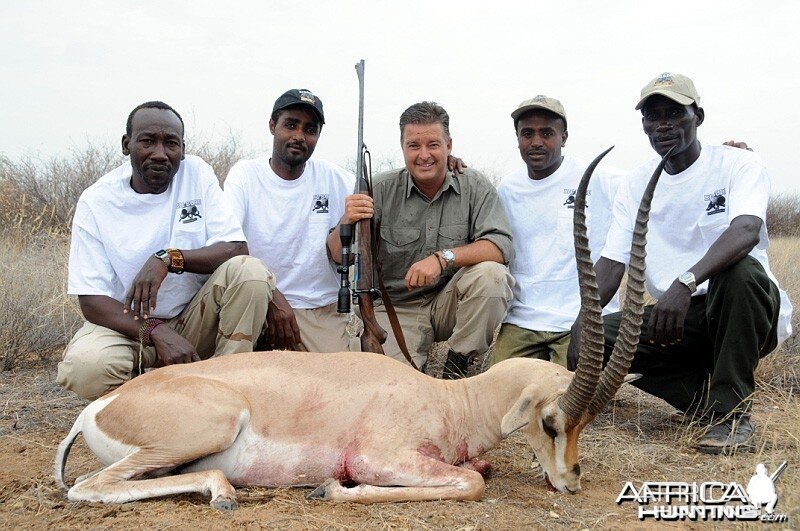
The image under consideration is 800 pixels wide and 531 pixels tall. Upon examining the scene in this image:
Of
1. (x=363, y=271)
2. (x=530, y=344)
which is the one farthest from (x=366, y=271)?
(x=530, y=344)

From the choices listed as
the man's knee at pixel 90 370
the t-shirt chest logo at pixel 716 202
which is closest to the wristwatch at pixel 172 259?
the man's knee at pixel 90 370

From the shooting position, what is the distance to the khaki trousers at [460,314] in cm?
669

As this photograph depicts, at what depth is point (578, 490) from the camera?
4.50m

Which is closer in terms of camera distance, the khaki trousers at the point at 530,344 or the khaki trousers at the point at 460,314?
the khaki trousers at the point at 460,314

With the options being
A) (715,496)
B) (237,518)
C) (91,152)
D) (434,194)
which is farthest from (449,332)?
(91,152)

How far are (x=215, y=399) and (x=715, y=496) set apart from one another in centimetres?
288

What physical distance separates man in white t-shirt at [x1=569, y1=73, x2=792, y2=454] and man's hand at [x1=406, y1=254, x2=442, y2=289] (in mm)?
1327

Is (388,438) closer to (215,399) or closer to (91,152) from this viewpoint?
(215,399)

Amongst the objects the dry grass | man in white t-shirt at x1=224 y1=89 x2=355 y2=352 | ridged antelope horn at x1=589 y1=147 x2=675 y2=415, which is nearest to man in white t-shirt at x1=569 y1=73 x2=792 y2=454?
ridged antelope horn at x1=589 y1=147 x2=675 y2=415

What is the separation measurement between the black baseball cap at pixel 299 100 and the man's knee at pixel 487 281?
2034 millimetres

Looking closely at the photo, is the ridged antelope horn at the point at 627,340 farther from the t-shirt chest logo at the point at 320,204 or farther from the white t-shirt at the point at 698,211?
the t-shirt chest logo at the point at 320,204

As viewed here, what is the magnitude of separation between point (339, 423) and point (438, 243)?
2917mm

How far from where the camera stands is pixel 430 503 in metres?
4.21

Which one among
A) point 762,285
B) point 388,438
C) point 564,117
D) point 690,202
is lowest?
point 388,438
